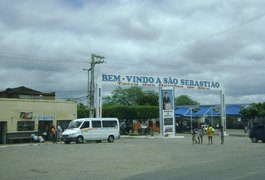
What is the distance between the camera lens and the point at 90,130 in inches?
1543

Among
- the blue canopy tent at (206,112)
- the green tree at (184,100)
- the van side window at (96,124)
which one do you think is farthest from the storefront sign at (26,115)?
the green tree at (184,100)

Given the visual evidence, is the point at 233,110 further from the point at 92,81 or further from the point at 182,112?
the point at 92,81

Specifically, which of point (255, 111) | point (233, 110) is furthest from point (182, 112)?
point (255, 111)

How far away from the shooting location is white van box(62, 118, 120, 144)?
126 ft

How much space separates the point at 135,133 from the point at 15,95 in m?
19.0

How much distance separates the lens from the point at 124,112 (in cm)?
6475

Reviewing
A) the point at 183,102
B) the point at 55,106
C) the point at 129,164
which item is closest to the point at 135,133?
the point at 55,106

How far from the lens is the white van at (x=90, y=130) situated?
126ft

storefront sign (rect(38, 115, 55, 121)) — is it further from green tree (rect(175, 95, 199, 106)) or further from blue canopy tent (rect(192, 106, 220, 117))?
green tree (rect(175, 95, 199, 106))

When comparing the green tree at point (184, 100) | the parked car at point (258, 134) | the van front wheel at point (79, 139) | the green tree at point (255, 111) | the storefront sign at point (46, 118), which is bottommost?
the van front wheel at point (79, 139)

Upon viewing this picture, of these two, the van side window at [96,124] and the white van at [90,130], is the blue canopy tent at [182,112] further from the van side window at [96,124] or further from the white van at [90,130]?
the van side window at [96,124]

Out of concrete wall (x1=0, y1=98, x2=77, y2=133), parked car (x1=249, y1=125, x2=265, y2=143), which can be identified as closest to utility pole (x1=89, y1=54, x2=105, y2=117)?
concrete wall (x1=0, y1=98, x2=77, y2=133)

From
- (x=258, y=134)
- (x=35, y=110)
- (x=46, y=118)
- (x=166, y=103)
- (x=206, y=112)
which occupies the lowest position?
(x=258, y=134)

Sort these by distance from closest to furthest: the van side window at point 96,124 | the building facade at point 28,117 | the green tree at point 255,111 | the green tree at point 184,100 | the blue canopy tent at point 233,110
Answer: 1. the van side window at point 96,124
2. the building facade at point 28,117
3. the green tree at point 255,111
4. the blue canopy tent at point 233,110
5. the green tree at point 184,100
